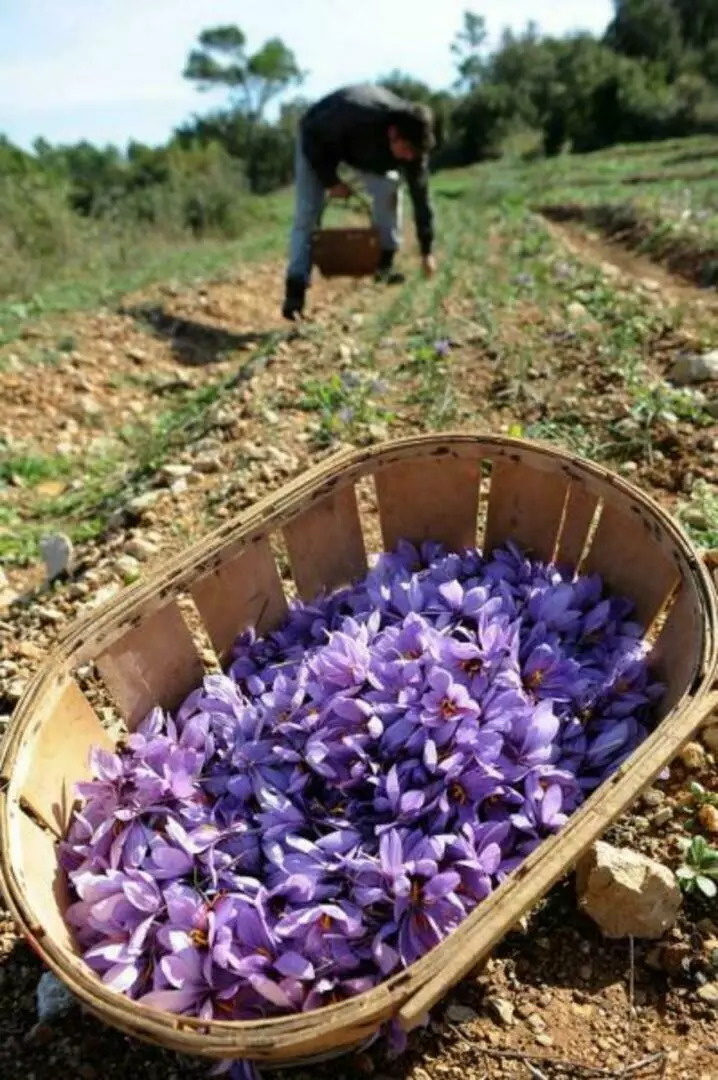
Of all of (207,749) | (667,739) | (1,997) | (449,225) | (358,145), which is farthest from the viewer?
(449,225)

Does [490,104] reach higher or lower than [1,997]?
lower

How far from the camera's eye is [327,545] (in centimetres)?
257

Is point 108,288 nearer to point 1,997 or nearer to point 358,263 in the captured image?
point 358,263

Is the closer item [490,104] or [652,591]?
[652,591]

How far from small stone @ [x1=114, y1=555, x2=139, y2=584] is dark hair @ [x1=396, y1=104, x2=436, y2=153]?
3.78m

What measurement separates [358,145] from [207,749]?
487 cm

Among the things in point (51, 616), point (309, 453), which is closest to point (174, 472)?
point (309, 453)

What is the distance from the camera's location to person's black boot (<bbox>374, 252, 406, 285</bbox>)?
22.4 ft

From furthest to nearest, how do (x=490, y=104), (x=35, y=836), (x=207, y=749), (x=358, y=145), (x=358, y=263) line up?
(x=490, y=104), (x=358, y=263), (x=358, y=145), (x=207, y=749), (x=35, y=836)

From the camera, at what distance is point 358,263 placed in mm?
6484

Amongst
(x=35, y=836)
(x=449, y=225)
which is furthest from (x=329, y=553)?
(x=449, y=225)

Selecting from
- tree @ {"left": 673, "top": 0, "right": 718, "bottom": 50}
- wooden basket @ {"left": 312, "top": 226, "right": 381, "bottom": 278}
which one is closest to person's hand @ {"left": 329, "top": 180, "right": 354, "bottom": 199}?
wooden basket @ {"left": 312, "top": 226, "right": 381, "bottom": 278}

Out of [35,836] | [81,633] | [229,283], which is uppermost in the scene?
[81,633]

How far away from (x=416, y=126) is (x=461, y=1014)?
5.22 m
